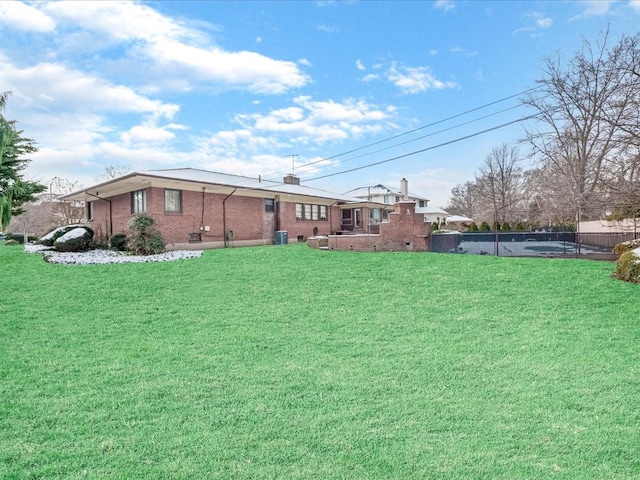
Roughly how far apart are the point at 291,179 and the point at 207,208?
37.9 ft

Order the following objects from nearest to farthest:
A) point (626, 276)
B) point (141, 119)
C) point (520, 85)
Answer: point (626, 276) < point (141, 119) < point (520, 85)

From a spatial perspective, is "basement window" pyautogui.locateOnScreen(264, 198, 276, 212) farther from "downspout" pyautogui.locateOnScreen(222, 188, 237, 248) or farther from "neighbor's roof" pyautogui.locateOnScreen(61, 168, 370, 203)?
"downspout" pyautogui.locateOnScreen(222, 188, 237, 248)

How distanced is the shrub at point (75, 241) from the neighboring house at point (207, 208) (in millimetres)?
1809

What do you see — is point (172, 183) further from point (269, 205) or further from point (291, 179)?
point (291, 179)

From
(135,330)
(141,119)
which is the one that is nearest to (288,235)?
(141,119)

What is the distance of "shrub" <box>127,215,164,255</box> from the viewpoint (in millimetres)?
14883

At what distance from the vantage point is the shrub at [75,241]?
1634cm

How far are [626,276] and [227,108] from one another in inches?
561

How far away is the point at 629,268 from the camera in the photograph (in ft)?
29.9

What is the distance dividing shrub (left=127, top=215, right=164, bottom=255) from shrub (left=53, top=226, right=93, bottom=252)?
3.09 metres

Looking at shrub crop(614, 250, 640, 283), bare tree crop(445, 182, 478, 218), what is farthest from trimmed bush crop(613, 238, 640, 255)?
bare tree crop(445, 182, 478, 218)

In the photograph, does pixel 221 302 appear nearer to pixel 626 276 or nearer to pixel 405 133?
pixel 626 276

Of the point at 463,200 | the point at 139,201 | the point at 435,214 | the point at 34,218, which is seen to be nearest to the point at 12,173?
the point at 139,201

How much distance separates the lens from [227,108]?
630 inches
